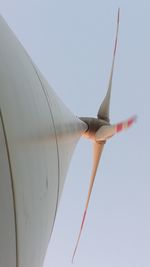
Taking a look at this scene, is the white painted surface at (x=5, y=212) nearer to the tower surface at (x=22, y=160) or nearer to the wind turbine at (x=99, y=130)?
the tower surface at (x=22, y=160)

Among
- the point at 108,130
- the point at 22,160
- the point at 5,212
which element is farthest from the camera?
the point at 108,130

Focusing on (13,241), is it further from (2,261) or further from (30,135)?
(30,135)

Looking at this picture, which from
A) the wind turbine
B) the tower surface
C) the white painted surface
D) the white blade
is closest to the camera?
the white painted surface

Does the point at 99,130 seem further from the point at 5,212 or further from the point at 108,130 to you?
the point at 5,212

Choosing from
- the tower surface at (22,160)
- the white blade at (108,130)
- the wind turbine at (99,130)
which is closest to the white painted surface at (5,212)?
the tower surface at (22,160)

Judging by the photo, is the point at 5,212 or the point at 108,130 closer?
the point at 5,212

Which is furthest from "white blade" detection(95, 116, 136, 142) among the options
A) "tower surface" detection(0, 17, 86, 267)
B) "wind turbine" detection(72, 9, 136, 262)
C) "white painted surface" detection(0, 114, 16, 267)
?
"white painted surface" detection(0, 114, 16, 267)

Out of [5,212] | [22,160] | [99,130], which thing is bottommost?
[99,130]

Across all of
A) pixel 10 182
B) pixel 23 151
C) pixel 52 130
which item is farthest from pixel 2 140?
pixel 52 130

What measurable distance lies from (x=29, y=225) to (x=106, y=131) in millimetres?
5957

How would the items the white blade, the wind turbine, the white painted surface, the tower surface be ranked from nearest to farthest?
the white painted surface < the tower surface < the white blade < the wind turbine

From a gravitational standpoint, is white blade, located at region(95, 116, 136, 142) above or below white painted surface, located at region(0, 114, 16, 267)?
below

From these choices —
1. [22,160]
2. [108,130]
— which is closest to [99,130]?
[108,130]

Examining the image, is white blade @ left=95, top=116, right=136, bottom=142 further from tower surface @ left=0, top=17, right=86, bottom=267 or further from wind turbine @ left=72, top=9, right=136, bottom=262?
tower surface @ left=0, top=17, right=86, bottom=267
